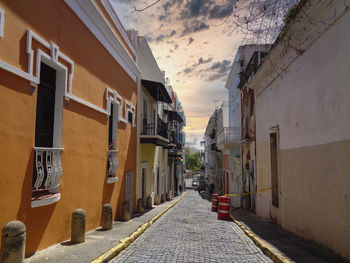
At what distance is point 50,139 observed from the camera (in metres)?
6.14

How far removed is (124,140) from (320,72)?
6.99m

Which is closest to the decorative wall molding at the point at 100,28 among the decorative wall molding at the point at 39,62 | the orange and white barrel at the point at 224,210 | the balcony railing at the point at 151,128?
the decorative wall molding at the point at 39,62

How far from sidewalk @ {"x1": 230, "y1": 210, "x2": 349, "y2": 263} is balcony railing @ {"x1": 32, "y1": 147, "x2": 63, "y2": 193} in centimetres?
434

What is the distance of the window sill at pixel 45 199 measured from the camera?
5.20 metres

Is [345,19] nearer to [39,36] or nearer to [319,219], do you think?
[319,219]

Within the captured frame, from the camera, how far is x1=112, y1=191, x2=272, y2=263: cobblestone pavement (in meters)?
5.79

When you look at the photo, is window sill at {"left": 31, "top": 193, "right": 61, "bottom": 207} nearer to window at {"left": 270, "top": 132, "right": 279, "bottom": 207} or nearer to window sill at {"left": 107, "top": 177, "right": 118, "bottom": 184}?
window sill at {"left": 107, "top": 177, "right": 118, "bottom": 184}

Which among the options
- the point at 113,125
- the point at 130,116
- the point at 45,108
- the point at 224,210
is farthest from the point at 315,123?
the point at 130,116

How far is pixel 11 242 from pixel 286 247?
5001 mm

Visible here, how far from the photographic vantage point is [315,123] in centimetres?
653

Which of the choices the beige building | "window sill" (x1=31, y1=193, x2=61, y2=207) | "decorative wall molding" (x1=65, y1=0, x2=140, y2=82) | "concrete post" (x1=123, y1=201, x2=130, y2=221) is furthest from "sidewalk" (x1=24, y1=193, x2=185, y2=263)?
"decorative wall molding" (x1=65, y1=0, x2=140, y2=82)

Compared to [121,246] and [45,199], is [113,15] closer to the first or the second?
[45,199]

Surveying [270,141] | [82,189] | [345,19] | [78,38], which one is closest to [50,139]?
[82,189]

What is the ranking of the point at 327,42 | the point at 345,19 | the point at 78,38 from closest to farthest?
the point at 345,19, the point at 327,42, the point at 78,38
